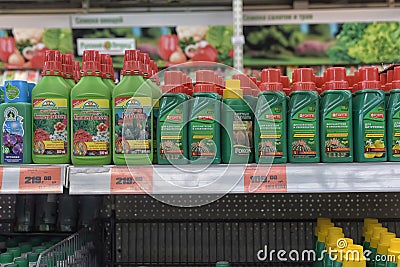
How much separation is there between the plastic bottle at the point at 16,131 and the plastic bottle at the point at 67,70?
0.41ft

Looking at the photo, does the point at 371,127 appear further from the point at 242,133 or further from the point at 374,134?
the point at 242,133

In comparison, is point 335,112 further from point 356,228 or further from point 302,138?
point 356,228

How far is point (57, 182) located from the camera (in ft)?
4.03

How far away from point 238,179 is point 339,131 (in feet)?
0.98

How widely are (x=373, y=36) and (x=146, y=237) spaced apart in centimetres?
252

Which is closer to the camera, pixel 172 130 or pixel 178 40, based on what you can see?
pixel 172 130

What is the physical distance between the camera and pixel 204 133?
49.4 inches

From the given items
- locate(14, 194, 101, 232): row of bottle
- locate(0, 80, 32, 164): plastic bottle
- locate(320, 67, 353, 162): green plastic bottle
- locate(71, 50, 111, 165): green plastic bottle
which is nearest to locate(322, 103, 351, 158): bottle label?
locate(320, 67, 353, 162): green plastic bottle

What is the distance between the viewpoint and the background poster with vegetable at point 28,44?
3.61m

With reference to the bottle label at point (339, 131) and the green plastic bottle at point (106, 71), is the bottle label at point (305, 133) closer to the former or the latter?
the bottle label at point (339, 131)

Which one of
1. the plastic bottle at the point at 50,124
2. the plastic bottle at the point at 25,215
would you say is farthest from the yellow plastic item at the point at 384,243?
the plastic bottle at the point at 25,215

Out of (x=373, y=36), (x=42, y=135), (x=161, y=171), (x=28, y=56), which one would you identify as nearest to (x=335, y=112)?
(x=161, y=171)

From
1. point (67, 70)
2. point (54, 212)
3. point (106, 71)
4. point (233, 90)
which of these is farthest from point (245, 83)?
point (54, 212)

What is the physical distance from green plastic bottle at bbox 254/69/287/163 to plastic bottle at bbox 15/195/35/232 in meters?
0.95
